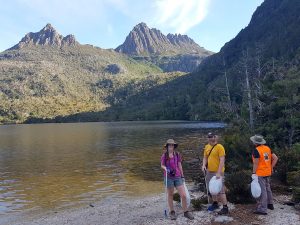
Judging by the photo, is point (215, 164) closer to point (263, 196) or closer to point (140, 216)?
point (263, 196)

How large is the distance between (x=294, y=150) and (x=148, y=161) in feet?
67.8

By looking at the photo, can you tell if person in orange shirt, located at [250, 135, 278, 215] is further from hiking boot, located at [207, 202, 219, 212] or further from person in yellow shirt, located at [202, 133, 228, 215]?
hiking boot, located at [207, 202, 219, 212]

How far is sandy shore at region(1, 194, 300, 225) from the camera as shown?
12516 millimetres

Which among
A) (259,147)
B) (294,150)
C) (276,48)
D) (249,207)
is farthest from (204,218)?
(276,48)

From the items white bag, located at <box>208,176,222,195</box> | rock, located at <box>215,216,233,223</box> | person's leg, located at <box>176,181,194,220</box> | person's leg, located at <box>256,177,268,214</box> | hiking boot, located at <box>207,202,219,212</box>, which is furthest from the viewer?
hiking boot, located at <box>207,202,219,212</box>

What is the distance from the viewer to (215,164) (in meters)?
13.3

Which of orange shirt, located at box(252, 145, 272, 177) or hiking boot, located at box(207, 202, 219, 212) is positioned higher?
orange shirt, located at box(252, 145, 272, 177)

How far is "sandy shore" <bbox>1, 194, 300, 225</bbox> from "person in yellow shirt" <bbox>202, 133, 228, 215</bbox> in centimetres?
46

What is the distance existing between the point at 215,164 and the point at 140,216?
3859mm

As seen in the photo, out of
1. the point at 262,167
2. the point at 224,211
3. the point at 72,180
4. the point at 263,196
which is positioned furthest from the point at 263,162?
the point at 72,180

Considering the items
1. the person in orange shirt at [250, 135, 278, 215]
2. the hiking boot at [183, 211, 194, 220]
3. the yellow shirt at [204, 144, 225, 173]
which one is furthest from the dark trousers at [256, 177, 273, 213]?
the hiking boot at [183, 211, 194, 220]

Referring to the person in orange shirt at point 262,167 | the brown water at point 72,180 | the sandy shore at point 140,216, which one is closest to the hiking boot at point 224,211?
the sandy shore at point 140,216

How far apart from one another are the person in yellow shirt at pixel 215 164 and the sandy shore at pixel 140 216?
0.46 meters

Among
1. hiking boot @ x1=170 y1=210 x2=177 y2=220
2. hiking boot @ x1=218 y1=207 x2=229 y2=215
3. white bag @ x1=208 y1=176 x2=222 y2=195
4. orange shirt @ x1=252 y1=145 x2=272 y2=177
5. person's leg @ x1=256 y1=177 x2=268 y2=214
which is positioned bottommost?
hiking boot @ x1=170 y1=210 x2=177 y2=220
